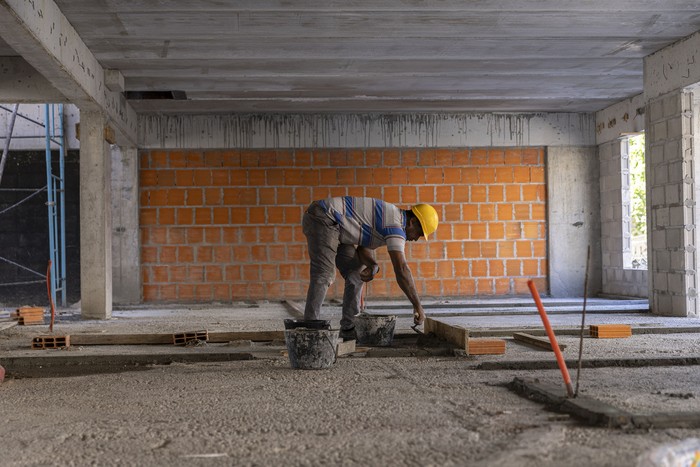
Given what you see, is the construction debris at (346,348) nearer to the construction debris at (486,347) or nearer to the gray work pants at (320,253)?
the gray work pants at (320,253)

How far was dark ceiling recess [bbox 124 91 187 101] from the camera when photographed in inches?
492

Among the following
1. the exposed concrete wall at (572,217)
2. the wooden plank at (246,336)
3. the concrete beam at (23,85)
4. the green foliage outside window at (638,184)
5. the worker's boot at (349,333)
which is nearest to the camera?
the worker's boot at (349,333)

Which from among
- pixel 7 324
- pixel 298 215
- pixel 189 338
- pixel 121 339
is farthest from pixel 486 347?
pixel 298 215

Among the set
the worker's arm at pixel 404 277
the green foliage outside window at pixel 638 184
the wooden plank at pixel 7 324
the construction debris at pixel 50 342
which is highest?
the green foliage outside window at pixel 638 184

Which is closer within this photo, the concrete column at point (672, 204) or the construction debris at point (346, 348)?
the construction debris at point (346, 348)

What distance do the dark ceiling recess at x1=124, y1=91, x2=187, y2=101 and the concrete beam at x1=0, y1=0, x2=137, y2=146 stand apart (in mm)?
749

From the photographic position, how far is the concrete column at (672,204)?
31.1ft

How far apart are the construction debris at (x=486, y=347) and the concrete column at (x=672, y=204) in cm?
424

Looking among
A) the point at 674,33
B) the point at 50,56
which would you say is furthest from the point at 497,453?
the point at 674,33

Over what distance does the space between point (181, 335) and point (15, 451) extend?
3.77 m

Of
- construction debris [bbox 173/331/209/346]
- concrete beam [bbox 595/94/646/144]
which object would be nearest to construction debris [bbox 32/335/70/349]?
construction debris [bbox 173/331/209/346]

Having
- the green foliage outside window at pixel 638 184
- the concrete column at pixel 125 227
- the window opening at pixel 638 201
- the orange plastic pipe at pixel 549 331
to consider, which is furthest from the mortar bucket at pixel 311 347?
the green foliage outside window at pixel 638 184

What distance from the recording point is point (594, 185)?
14.5m

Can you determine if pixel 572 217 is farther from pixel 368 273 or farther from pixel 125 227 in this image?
pixel 368 273
